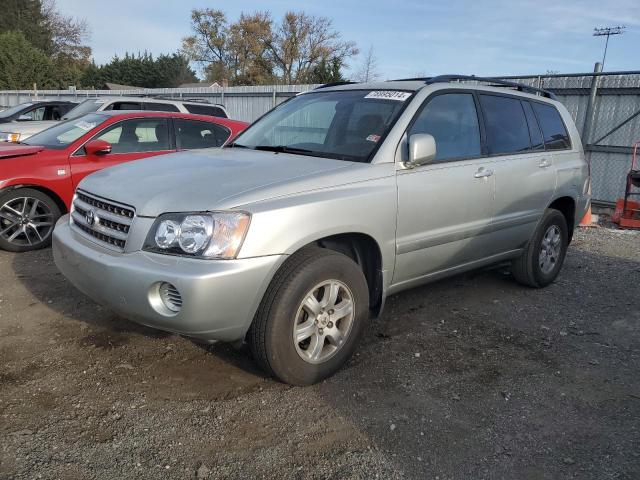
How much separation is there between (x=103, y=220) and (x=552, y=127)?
402 cm

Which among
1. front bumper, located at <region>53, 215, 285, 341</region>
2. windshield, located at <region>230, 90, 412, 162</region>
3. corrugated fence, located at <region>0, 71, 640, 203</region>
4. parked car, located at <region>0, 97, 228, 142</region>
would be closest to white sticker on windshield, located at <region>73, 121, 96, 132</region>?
windshield, located at <region>230, 90, 412, 162</region>

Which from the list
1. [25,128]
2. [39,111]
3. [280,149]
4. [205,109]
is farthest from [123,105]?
[280,149]

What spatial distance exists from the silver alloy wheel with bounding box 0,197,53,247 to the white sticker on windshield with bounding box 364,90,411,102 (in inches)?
152

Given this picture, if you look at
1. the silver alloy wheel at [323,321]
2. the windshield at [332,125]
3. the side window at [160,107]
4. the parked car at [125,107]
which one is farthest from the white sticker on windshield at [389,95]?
the side window at [160,107]

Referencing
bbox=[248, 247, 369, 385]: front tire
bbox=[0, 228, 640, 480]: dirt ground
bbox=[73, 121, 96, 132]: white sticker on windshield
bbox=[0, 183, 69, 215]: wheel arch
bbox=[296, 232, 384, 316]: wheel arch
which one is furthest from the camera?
bbox=[73, 121, 96, 132]: white sticker on windshield

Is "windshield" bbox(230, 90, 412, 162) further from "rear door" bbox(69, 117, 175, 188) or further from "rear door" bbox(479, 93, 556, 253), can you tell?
"rear door" bbox(69, 117, 175, 188)

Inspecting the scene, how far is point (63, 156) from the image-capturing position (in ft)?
19.2

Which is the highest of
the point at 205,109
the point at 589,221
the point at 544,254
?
the point at 205,109

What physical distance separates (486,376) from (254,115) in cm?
1478

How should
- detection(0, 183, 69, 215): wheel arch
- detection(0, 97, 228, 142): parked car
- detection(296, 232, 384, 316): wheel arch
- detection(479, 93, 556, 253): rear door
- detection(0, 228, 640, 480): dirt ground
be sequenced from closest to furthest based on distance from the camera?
detection(0, 228, 640, 480): dirt ground, detection(296, 232, 384, 316): wheel arch, detection(479, 93, 556, 253): rear door, detection(0, 183, 69, 215): wheel arch, detection(0, 97, 228, 142): parked car

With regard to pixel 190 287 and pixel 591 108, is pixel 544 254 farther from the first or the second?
pixel 591 108

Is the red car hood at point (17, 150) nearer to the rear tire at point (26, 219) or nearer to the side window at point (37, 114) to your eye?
the rear tire at point (26, 219)

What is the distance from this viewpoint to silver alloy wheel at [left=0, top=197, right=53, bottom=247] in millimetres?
5527

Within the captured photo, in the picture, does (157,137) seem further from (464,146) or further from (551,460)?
(551,460)
